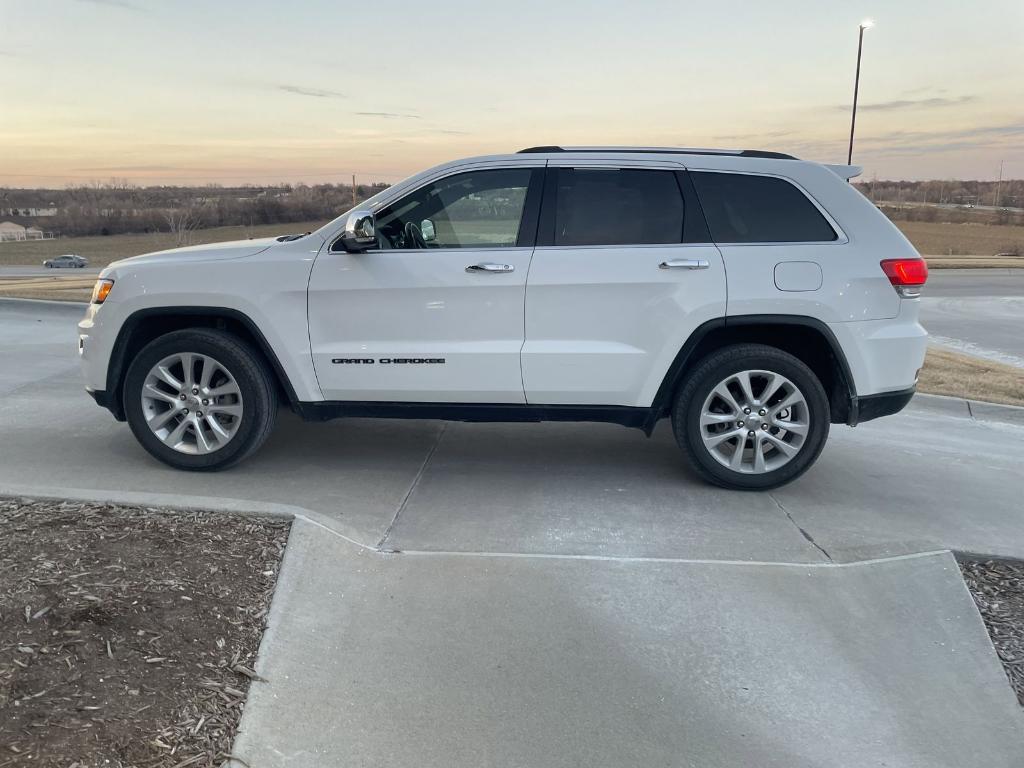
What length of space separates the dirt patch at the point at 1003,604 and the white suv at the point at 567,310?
1123 mm

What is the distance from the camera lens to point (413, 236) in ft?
16.7

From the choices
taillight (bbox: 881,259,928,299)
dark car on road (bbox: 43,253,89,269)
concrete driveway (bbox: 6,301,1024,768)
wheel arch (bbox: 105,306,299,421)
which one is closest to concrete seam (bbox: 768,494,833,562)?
concrete driveway (bbox: 6,301,1024,768)

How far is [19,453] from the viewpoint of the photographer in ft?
18.0

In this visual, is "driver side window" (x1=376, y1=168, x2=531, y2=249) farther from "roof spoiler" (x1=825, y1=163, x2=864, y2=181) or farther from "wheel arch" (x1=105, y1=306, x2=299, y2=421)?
"roof spoiler" (x1=825, y1=163, x2=864, y2=181)

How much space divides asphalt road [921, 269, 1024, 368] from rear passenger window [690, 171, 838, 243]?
8248mm

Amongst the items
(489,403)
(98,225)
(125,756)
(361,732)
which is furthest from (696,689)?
(98,225)

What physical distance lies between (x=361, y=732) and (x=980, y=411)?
22.5 ft

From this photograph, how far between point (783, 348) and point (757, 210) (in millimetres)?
886

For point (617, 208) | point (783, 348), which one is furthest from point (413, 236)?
point (783, 348)

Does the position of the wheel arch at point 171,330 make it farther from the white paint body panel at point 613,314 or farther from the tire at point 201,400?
the white paint body panel at point 613,314

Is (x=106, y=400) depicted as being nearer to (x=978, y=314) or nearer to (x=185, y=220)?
(x=978, y=314)

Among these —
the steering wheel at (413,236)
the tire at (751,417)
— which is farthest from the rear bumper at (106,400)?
the tire at (751,417)

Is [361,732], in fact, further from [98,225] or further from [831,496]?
[98,225]

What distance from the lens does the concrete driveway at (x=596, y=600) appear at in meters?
2.94
